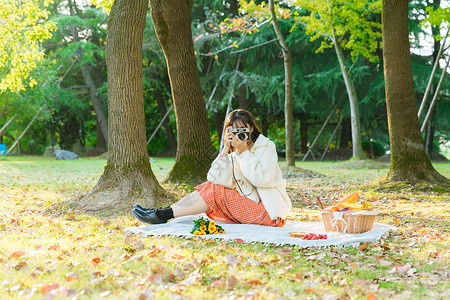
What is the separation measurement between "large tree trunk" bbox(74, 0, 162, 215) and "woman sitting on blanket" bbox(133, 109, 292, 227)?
1641 millimetres

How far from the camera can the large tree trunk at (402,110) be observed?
7.89 metres

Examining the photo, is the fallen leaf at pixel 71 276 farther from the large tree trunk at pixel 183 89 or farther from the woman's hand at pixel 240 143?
the large tree trunk at pixel 183 89

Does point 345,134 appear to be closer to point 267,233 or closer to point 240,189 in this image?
point 240,189

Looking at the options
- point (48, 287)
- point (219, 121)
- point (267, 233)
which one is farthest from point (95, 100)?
point (48, 287)

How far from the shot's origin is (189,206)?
4.88 m

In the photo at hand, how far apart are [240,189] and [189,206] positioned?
56 centimetres

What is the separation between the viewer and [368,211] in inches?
175

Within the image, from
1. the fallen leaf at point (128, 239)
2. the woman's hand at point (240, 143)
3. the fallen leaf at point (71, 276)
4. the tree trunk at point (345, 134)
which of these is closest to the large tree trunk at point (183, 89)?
the woman's hand at point (240, 143)

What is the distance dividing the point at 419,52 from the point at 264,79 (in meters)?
6.29

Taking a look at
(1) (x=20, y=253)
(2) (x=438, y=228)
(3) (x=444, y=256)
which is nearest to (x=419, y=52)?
(2) (x=438, y=228)

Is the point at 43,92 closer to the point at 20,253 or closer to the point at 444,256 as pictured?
the point at 20,253

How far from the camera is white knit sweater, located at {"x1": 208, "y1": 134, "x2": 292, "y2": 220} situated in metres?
4.69

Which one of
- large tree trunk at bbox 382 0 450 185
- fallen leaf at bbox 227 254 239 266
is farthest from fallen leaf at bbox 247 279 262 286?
large tree trunk at bbox 382 0 450 185

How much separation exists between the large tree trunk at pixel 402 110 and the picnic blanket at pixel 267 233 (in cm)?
343
